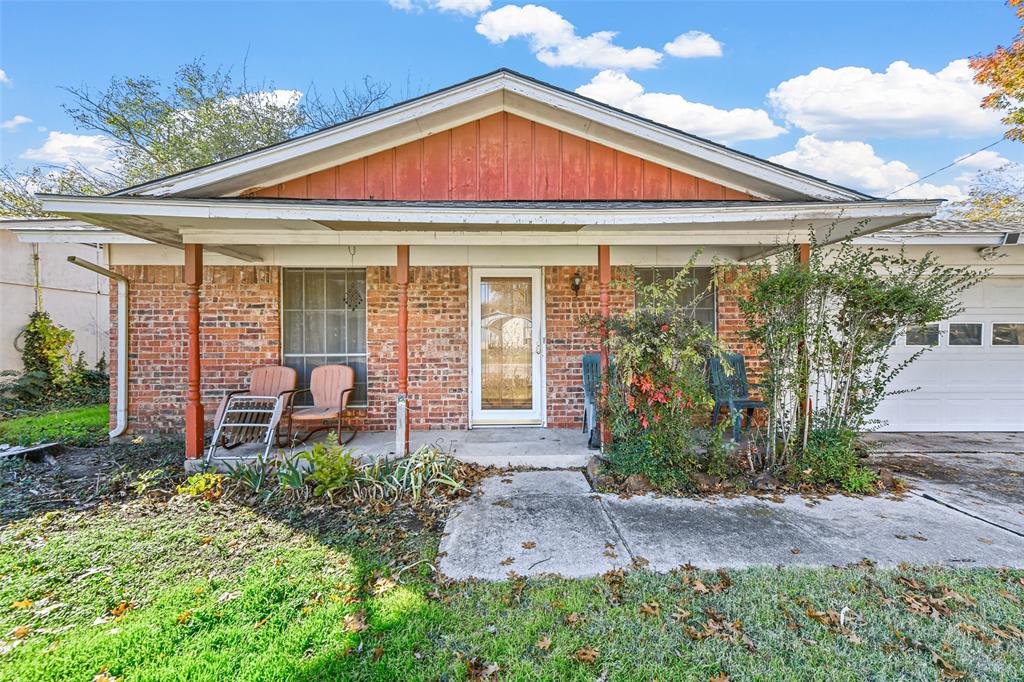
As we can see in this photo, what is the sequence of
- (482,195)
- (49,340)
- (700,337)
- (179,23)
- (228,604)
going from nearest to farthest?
(228,604) → (700,337) → (482,195) → (49,340) → (179,23)

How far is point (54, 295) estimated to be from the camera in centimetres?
1027

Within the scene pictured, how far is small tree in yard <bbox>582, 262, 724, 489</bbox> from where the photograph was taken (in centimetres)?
436

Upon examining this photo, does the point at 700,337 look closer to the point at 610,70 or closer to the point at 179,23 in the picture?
the point at 610,70

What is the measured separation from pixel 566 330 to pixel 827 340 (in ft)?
9.76

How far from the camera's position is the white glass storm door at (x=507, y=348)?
6.48 m

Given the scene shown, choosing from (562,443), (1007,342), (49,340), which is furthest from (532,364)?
(49,340)

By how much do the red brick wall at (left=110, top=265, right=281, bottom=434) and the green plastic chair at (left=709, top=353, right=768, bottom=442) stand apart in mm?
5610

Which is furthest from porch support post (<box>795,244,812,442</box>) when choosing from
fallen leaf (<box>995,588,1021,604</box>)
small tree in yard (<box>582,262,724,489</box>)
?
fallen leaf (<box>995,588,1021,604</box>)

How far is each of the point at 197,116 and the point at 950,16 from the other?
18635 millimetres

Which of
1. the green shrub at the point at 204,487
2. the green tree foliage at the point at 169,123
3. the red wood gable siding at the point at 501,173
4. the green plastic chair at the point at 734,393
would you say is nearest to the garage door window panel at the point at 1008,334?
the green plastic chair at the point at 734,393

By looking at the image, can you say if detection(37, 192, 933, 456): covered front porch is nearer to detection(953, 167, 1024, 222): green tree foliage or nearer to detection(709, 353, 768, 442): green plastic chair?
detection(709, 353, 768, 442): green plastic chair

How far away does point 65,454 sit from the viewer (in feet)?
18.9

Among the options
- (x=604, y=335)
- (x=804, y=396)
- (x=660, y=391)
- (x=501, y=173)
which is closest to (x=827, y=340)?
(x=804, y=396)

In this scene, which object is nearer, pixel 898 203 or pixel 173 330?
pixel 898 203
